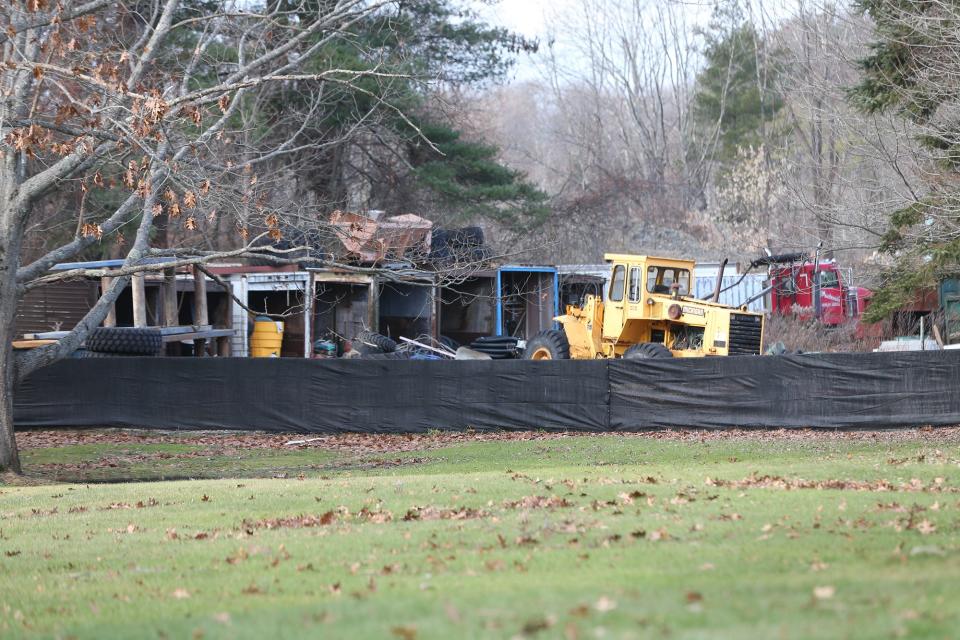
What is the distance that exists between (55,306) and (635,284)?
1635 centimetres

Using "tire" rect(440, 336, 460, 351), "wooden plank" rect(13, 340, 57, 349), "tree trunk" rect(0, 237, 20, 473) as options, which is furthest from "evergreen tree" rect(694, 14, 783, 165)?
"tree trunk" rect(0, 237, 20, 473)

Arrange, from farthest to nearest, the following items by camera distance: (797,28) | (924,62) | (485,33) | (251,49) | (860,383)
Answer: (797,28) < (485,33) < (251,49) < (860,383) < (924,62)

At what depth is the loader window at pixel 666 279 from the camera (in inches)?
1054

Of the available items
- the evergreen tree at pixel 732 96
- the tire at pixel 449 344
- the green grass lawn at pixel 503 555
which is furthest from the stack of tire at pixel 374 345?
the evergreen tree at pixel 732 96

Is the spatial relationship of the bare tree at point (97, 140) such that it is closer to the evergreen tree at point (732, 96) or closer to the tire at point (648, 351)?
the tire at point (648, 351)

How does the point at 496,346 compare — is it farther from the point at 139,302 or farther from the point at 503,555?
the point at 503,555

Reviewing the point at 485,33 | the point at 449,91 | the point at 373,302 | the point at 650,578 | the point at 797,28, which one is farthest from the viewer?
the point at 449,91

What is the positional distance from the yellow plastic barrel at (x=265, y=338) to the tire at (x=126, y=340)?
4.76 m

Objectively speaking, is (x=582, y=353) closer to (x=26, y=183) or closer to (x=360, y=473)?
(x=360, y=473)

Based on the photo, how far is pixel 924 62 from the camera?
20391 mm

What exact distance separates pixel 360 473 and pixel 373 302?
14602 mm

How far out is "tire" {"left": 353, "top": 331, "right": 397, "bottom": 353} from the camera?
3083cm

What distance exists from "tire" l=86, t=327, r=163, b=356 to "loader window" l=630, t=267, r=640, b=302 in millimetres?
11619

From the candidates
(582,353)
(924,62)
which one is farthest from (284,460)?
(924,62)
